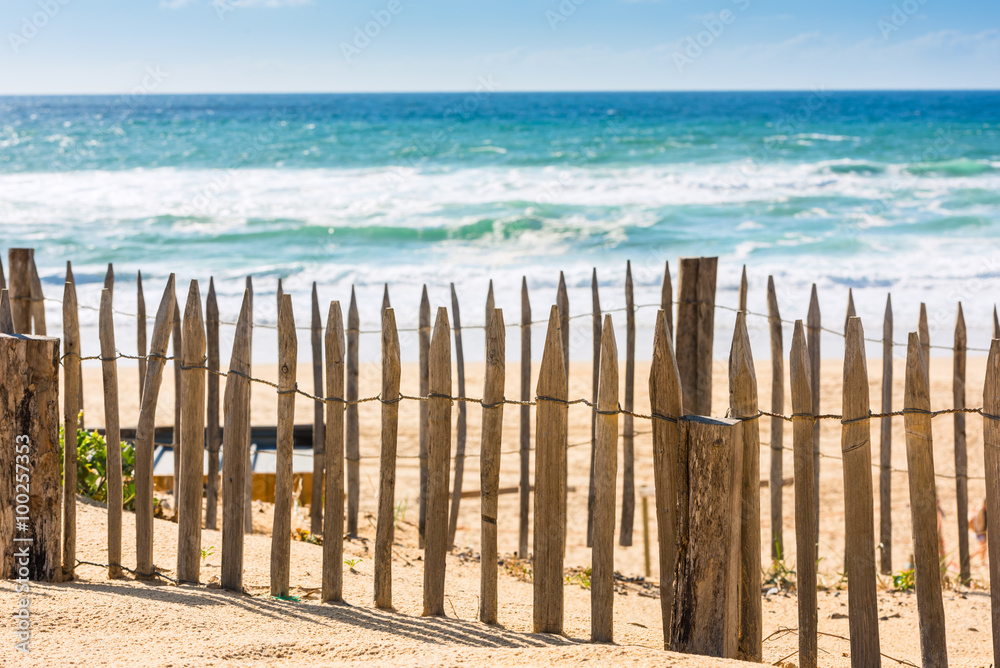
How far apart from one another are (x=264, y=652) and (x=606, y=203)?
17605mm

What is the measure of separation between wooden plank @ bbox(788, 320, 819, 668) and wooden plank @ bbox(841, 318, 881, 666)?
0.11m

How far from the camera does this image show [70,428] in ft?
9.98

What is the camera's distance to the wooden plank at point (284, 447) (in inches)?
111

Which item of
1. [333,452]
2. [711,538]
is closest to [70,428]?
[333,452]

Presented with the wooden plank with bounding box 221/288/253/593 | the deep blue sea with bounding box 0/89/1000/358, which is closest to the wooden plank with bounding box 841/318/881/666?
the wooden plank with bounding box 221/288/253/593

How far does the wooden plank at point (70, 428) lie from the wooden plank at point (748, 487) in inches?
96.1

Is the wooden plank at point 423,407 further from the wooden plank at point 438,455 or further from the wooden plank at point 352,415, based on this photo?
the wooden plank at point 438,455

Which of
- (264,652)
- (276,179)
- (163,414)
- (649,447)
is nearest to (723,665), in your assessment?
(264,652)

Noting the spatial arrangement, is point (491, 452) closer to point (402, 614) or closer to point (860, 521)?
point (402, 614)

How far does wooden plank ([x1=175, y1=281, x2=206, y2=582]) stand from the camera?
9.50ft

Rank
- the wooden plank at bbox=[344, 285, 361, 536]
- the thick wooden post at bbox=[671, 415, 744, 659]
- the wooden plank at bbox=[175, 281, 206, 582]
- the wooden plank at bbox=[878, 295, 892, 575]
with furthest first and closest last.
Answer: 1. the wooden plank at bbox=[344, 285, 361, 536]
2. the wooden plank at bbox=[878, 295, 892, 575]
3. the wooden plank at bbox=[175, 281, 206, 582]
4. the thick wooden post at bbox=[671, 415, 744, 659]

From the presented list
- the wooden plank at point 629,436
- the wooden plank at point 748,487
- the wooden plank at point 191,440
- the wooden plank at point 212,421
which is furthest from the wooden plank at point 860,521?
the wooden plank at point 212,421

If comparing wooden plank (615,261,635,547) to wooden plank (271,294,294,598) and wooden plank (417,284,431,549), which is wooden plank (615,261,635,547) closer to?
wooden plank (417,284,431,549)

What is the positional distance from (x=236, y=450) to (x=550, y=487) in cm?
120
